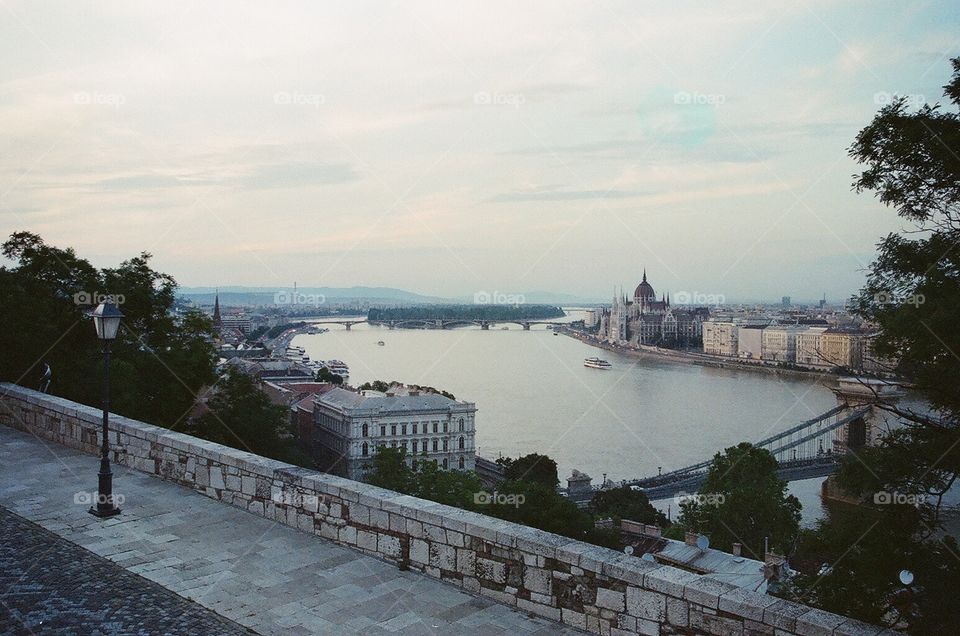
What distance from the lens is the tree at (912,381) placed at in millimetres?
5199

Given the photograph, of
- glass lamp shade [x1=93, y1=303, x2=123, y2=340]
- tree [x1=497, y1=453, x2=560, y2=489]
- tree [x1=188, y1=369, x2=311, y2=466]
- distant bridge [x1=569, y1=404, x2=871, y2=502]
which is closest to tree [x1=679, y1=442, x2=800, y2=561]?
distant bridge [x1=569, y1=404, x2=871, y2=502]

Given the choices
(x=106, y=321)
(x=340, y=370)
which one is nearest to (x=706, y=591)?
(x=106, y=321)

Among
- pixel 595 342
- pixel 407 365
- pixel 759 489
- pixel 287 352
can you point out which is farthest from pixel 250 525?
pixel 595 342

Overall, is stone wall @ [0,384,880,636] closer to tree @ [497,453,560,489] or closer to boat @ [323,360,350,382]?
tree @ [497,453,560,489]

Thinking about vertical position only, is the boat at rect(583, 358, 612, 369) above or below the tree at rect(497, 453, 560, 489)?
above

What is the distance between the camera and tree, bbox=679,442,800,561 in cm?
2061

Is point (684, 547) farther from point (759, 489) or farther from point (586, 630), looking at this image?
point (586, 630)

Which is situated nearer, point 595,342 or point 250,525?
point 250,525

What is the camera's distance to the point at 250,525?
15.7 feet

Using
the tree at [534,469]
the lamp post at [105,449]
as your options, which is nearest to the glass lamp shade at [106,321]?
the lamp post at [105,449]

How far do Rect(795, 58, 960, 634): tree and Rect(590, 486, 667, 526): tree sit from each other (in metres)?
19.0

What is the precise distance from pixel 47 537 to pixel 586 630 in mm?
3270

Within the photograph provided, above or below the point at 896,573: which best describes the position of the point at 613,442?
below

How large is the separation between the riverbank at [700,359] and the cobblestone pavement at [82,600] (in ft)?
194
